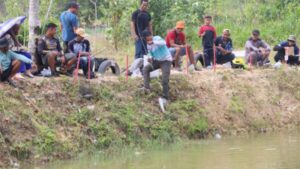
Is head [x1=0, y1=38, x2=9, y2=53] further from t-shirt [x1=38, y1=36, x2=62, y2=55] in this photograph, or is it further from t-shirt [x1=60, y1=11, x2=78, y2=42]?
t-shirt [x1=60, y1=11, x2=78, y2=42]

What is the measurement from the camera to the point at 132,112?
1403cm

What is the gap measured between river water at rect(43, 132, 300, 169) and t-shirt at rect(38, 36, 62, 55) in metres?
2.64

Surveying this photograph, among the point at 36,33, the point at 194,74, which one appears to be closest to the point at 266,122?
the point at 194,74

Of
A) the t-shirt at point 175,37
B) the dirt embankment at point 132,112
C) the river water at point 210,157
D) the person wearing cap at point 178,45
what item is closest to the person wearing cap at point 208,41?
the dirt embankment at point 132,112

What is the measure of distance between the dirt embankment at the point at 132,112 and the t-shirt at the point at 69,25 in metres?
1.28

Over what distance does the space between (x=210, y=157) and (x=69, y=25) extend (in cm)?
439

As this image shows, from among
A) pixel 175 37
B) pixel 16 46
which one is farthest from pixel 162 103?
pixel 16 46

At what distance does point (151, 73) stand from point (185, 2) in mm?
13336

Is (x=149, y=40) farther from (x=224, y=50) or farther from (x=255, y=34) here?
(x=255, y=34)

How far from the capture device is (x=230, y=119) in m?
15.5

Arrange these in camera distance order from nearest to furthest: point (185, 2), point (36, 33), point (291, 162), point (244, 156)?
point (291, 162)
point (244, 156)
point (36, 33)
point (185, 2)

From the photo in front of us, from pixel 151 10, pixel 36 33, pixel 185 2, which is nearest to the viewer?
pixel 36 33

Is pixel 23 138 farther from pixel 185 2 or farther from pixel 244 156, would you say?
pixel 185 2

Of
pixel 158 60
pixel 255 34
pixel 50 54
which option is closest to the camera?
pixel 50 54
